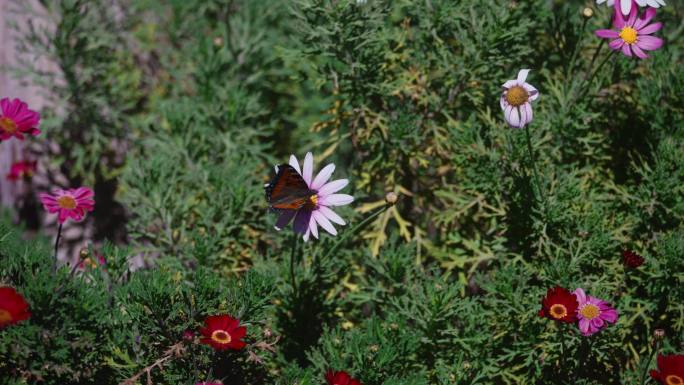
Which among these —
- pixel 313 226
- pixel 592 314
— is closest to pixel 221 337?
pixel 313 226

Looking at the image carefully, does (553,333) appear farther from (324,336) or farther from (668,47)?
(668,47)

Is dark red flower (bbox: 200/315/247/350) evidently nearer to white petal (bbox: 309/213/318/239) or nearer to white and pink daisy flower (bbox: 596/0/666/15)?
white petal (bbox: 309/213/318/239)

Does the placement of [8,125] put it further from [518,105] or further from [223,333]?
[518,105]

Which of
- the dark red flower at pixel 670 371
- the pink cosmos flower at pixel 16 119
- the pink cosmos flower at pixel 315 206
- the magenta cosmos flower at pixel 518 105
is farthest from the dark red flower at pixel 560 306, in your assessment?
the pink cosmos flower at pixel 16 119

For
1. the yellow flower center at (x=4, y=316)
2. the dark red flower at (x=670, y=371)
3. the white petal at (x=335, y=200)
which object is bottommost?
the yellow flower center at (x=4, y=316)

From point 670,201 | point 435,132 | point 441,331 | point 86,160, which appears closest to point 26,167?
point 86,160

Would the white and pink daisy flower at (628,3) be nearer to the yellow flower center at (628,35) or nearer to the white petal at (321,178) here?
the yellow flower center at (628,35)

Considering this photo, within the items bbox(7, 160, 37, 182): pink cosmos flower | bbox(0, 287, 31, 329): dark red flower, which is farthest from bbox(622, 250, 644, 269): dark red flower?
bbox(7, 160, 37, 182): pink cosmos flower
